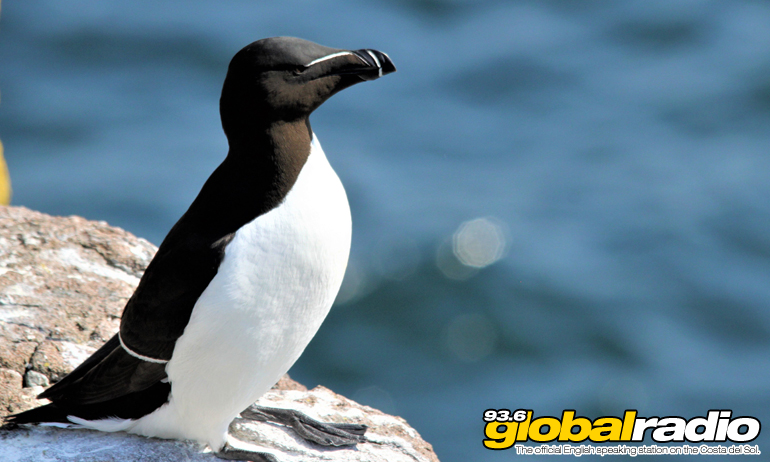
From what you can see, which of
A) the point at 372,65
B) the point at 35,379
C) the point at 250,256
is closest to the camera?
the point at 250,256

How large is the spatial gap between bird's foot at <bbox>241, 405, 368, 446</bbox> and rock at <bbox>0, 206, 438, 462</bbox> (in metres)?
0.04

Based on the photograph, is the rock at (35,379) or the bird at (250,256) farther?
the rock at (35,379)

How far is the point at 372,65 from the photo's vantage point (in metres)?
3.21

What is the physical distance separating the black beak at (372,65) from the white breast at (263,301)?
352 mm

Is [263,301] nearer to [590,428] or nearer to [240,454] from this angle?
[240,454]

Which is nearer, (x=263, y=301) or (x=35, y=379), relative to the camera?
(x=263, y=301)

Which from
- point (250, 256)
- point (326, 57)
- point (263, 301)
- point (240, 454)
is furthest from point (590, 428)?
point (326, 57)

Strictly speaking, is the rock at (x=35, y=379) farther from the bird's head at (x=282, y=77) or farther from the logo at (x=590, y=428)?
the logo at (x=590, y=428)

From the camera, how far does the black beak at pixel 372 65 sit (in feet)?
10.5

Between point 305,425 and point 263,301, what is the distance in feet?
3.68

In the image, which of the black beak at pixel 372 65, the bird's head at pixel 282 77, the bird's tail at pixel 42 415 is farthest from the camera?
the bird's tail at pixel 42 415

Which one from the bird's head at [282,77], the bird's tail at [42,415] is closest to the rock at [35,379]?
the bird's tail at [42,415]

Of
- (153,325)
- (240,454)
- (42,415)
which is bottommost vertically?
(42,415)

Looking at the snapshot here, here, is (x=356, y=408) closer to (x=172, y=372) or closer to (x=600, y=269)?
(x=172, y=372)
